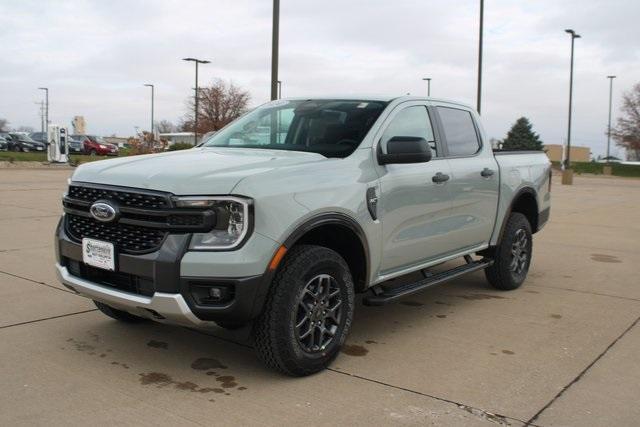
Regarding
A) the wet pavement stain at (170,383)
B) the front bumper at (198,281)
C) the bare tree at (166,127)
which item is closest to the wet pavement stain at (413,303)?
the wet pavement stain at (170,383)

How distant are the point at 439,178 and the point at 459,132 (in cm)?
91

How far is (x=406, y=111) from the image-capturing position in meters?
4.95

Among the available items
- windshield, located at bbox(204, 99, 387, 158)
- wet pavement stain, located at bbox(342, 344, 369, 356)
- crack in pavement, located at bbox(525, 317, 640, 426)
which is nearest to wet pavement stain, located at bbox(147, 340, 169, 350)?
wet pavement stain, located at bbox(342, 344, 369, 356)

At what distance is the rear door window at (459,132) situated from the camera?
17.9 feet

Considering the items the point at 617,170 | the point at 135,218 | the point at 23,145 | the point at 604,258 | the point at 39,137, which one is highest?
the point at 39,137

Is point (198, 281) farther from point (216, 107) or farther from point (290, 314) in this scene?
point (216, 107)

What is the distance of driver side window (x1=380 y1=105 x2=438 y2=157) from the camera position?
468 cm

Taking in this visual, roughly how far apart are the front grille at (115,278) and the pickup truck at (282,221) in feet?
0.04

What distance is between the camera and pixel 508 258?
6180 mm

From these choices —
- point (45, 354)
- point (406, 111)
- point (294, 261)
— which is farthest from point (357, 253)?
point (45, 354)

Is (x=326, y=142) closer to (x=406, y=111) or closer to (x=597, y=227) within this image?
(x=406, y=111)

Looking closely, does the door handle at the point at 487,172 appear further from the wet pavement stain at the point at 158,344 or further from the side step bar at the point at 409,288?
the wet pavement stain at the point at 158,344

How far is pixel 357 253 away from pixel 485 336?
1.32m

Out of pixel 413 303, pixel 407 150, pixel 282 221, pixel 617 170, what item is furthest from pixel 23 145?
pixel 282 221
